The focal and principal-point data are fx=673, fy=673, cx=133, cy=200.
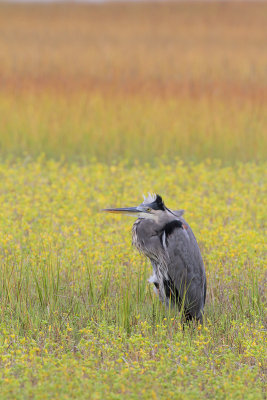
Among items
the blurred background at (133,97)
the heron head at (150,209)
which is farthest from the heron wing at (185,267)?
the blurred background at (133,97)

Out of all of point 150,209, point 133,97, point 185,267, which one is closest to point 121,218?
point 185,267

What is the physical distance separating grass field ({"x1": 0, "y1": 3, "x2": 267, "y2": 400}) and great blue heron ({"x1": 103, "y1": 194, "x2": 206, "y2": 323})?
0.23m

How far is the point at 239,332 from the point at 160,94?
32.7 feet

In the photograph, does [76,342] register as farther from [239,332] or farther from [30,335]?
[239,332]

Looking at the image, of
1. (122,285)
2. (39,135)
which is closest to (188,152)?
(39,135)

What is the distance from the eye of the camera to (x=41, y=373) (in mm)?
3951

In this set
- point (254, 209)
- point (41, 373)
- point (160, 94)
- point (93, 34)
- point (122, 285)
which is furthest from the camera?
point (93, 34)

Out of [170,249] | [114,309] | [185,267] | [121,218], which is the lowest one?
[114,309]

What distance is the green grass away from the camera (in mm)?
3936

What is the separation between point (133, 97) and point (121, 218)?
617 cm

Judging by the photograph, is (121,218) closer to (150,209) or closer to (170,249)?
(170,249)

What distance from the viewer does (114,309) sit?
509 cm

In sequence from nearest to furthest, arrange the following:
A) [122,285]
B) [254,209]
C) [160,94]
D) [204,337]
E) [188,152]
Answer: [204,337] < [122,285] < [254,209] < [188,152] < [160,94]

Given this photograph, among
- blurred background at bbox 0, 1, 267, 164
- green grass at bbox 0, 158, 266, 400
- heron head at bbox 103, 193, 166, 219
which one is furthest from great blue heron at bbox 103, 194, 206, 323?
blurred background at bbox 0, 1, 267, 164
